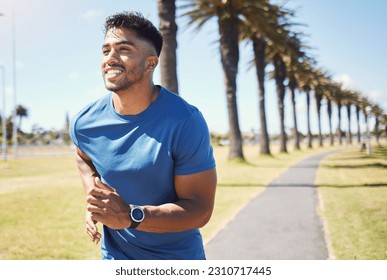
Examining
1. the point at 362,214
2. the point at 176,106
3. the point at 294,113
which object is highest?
the point at 176,106

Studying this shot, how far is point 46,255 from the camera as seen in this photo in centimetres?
467

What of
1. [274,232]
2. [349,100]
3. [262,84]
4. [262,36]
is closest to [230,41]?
[262,36]

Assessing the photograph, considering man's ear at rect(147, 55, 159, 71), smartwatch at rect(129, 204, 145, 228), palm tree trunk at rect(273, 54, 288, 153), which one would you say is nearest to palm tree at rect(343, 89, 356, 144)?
man's ear at rect(147, 55, 159, 71)

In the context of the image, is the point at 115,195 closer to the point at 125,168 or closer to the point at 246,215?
the point at 125,168

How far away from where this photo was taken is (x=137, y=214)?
1609 millimetres

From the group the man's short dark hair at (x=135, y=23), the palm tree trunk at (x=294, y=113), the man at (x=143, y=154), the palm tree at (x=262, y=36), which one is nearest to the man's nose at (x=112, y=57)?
the man at (x=143, y=154)

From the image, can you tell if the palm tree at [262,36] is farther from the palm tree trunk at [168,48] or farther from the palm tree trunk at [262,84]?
the palm tree trunk at [168,48]

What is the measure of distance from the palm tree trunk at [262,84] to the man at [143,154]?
2179 cm

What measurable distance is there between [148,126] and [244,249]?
3471 millimetres

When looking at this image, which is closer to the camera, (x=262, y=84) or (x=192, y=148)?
(x=192, y=148)

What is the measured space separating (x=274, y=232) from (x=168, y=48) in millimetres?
5460

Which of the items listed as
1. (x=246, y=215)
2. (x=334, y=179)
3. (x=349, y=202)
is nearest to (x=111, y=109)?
(x=246, y=215)

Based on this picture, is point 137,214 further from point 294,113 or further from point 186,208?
point 294,113

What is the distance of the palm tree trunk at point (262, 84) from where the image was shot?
23297mm
